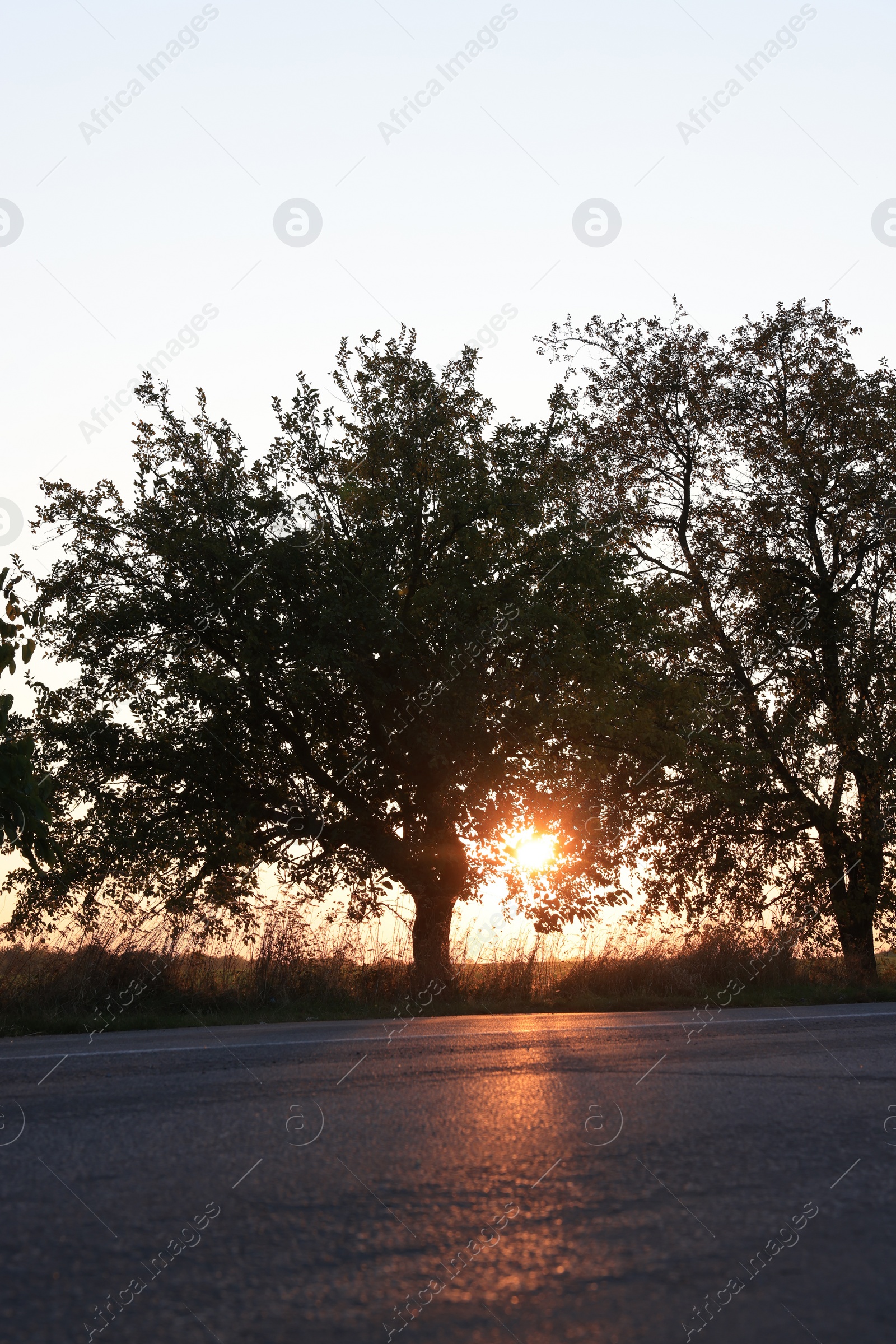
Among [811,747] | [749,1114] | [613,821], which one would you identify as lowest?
[749,1114]

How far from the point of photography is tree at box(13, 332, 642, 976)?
2067cm

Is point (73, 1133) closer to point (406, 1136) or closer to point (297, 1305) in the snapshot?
point (406, 1136)

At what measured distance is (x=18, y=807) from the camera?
36.7 feet

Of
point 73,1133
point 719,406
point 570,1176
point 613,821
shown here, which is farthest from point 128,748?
point 570,1176

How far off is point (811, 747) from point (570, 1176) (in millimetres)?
21995

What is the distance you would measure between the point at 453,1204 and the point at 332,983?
13417 mm

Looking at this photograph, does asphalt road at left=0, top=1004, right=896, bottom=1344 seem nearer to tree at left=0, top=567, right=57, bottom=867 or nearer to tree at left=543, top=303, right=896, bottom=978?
tree at left=0, top=567, right=57, bottom=867

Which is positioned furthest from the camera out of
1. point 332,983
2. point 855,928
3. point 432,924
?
point 855,928

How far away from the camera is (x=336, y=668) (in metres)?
20.2

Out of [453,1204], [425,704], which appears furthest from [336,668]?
[453,1204]

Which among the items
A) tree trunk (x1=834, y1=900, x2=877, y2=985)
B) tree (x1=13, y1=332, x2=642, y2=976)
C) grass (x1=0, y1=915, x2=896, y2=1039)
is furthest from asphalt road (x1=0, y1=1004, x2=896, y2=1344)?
tree trunk (x1=834, y1=900, x2=877, y2=985)

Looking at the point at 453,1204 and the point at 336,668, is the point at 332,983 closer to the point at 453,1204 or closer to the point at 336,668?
the point at 336,668

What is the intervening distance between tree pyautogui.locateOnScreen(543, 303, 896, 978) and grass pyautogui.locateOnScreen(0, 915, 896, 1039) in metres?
5.25

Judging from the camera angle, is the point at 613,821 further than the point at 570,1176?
Yes
